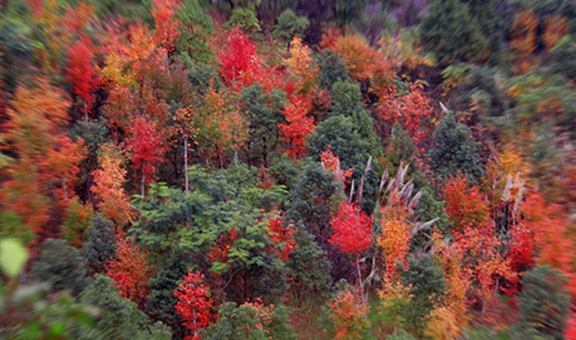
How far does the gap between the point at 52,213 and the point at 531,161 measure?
22.7ft

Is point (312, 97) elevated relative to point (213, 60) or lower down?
lower down

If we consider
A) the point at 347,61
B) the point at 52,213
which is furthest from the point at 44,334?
the point at 347,61

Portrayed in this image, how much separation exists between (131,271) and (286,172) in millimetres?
9548

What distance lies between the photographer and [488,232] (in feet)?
73.2

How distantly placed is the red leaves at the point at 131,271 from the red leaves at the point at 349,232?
28.8ft

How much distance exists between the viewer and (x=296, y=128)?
83.0 feet

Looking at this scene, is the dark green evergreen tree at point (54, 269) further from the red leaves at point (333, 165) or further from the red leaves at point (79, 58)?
the red leaves at point (333, 165)

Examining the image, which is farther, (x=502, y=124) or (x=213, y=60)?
(x=213, y=60)

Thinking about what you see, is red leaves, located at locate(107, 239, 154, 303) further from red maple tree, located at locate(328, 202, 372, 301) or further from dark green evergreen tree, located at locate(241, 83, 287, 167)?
dark green evergreen tree, located at locate(241, 83, 287, 167)

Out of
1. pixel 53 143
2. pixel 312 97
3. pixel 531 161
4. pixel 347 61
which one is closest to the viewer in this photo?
pixel 53 143

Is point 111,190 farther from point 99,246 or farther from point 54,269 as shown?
point 54,269

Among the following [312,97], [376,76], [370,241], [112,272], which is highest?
[376,76]

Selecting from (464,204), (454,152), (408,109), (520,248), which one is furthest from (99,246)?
(408,109)

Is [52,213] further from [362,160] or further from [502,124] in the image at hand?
[362,160]
